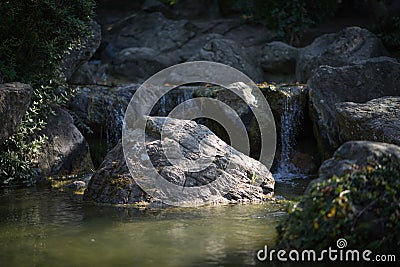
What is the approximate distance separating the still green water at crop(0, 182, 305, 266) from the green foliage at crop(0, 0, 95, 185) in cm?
213

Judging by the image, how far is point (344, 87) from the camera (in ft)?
38.2

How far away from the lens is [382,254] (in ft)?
17.7

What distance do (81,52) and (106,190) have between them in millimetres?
5491

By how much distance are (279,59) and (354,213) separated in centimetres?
1162

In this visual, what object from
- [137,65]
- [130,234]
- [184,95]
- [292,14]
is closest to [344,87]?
[184,95]

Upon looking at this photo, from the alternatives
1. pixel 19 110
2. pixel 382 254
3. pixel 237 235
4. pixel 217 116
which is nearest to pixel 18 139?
pixel 19 110

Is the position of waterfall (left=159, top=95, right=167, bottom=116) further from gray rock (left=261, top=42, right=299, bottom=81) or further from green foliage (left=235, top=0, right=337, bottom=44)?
green foliage (left=235, top=0, right=337, bottom=44)

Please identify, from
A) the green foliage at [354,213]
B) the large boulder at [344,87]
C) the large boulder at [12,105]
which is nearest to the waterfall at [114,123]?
the large boulder at [12,105]

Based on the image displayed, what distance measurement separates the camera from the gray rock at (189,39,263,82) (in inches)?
637

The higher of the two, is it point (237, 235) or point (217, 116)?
point (217, 116)

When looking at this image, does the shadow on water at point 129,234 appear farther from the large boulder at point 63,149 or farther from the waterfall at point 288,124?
the waterfall at point 288,124

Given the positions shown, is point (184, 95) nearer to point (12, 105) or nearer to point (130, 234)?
point (12, 105)

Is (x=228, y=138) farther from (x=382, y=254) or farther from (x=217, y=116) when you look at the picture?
(x=382, y=254)

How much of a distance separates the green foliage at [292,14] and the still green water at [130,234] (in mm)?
10592
